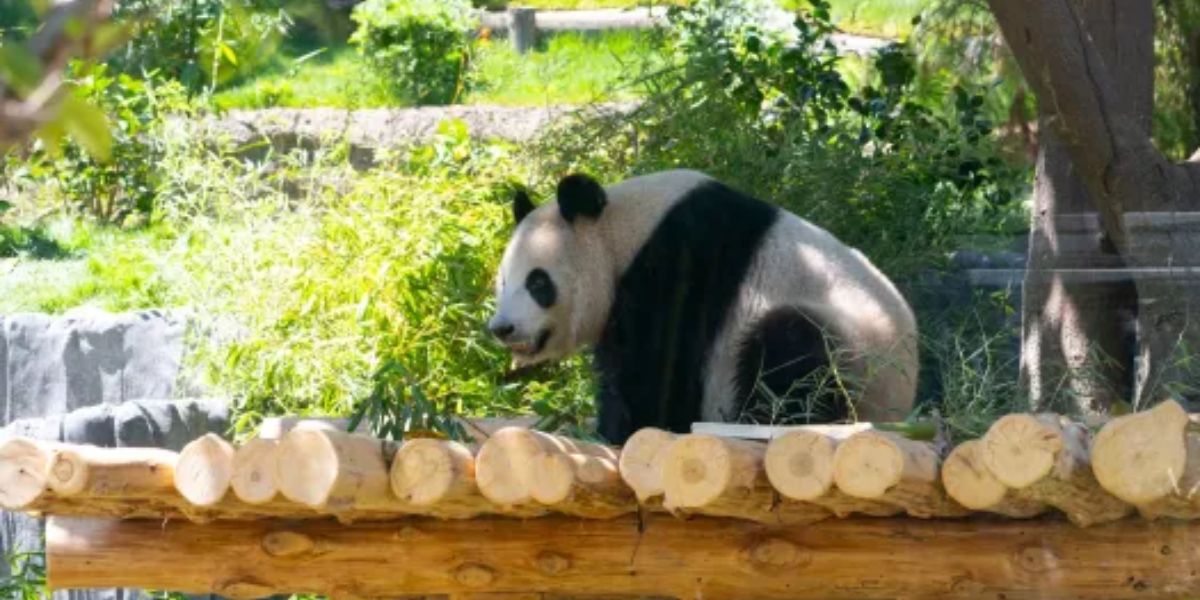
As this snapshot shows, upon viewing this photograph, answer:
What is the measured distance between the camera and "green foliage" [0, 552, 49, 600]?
5.45 metres

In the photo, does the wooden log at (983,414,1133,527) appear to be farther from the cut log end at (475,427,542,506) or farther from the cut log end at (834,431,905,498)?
the cut log end at (475,427,542,506)

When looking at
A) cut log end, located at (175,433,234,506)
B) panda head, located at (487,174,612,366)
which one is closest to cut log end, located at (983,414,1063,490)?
cut log end, located at (175,433,234,506)

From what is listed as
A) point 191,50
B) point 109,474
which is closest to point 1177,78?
point 109,474

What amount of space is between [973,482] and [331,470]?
125cm

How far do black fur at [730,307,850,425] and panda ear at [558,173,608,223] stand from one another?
2.08 feet

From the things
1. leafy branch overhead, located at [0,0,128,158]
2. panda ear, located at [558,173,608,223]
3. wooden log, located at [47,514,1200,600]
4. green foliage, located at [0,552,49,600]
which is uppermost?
leafy branch overhead, located at [0,0,128,158]

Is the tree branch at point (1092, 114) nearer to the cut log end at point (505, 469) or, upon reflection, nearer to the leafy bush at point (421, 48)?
the cut log end at point (505, 469)

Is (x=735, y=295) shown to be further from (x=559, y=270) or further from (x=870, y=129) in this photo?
(x=870, y=129)

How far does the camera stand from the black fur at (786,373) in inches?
171

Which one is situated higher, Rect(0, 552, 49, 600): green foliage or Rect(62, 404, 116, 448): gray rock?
Rect(62, 404, 116, 448): gray rock

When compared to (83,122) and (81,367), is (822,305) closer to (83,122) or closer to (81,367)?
(81,367)

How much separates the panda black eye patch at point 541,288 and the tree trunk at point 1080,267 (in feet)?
4.47

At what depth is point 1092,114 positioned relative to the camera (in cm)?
506

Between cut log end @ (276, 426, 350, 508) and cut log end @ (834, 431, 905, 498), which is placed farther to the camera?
cut log end @ (276, 426, 350, 508)
